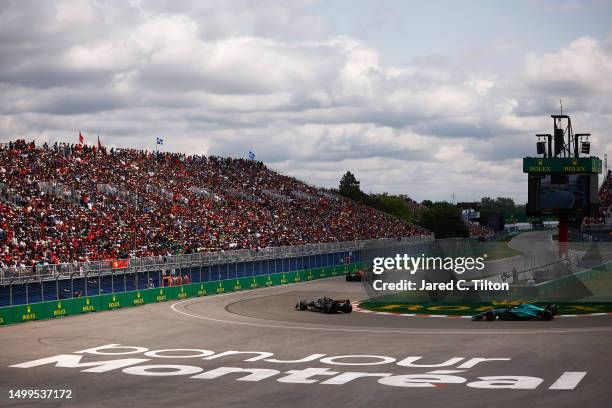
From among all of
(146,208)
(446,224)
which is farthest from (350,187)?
(146,208)

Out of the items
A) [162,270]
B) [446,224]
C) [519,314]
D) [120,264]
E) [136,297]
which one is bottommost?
[519,314]

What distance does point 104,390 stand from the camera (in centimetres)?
A: 2702

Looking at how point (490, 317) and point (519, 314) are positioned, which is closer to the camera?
point (519, 314)

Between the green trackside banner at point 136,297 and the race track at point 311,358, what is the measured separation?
124cm

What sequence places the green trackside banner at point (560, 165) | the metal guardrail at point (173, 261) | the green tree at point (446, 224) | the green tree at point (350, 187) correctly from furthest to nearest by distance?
the green tree at point (350, 187)
the green tree at point (446, 224)
the green trackside banner at point (560, 165)
the metal guardrail at point (173, 261)

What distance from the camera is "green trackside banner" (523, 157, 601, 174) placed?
218 ft

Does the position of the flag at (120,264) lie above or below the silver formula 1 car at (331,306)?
above

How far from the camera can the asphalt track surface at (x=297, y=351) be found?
82.4 feet

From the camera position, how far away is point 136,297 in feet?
181

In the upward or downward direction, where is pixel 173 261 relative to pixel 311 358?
upward

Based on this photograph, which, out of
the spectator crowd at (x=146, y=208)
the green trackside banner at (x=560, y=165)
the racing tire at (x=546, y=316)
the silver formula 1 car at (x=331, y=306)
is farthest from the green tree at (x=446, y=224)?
the racing tire at (x=546, y=316)

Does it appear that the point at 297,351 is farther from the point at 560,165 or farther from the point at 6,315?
the point at 560,165

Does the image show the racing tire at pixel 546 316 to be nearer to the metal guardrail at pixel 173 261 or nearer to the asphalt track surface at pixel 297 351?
the asphalt track surface at pixel 297 351

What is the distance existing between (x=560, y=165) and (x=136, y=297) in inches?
1334
